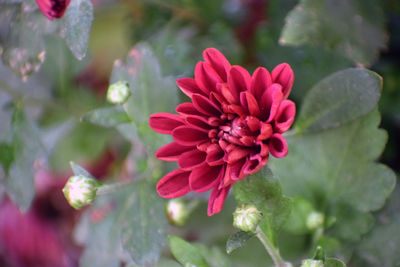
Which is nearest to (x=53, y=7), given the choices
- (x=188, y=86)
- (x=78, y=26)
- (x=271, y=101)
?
(x=78, y=26)

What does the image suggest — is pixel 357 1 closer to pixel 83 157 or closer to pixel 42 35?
pixel 42 35

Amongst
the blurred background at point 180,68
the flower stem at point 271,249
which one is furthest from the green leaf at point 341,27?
the flower stem at point 271,249

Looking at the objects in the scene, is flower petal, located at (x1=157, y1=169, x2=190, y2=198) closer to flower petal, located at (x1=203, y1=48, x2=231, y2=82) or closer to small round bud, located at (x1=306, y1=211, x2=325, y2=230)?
flower petal, located at (x1=203, y1=48, x2=231, y2=82)

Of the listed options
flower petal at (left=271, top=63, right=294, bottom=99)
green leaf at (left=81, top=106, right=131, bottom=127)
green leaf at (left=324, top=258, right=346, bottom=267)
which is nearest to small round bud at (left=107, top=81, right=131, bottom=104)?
green leaf at (left=81, top=106, right=131, bottom=127)

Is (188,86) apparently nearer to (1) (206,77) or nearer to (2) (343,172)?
(1) (206,77)

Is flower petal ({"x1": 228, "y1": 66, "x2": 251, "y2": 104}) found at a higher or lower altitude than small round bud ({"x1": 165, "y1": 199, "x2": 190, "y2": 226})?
higher

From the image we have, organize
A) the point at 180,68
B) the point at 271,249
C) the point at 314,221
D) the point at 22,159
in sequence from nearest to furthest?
the point at 271,249
the point at 314,221
the point at 22,159
the point at 180,68

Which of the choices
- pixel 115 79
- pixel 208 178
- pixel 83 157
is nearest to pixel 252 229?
pixel 208 178
